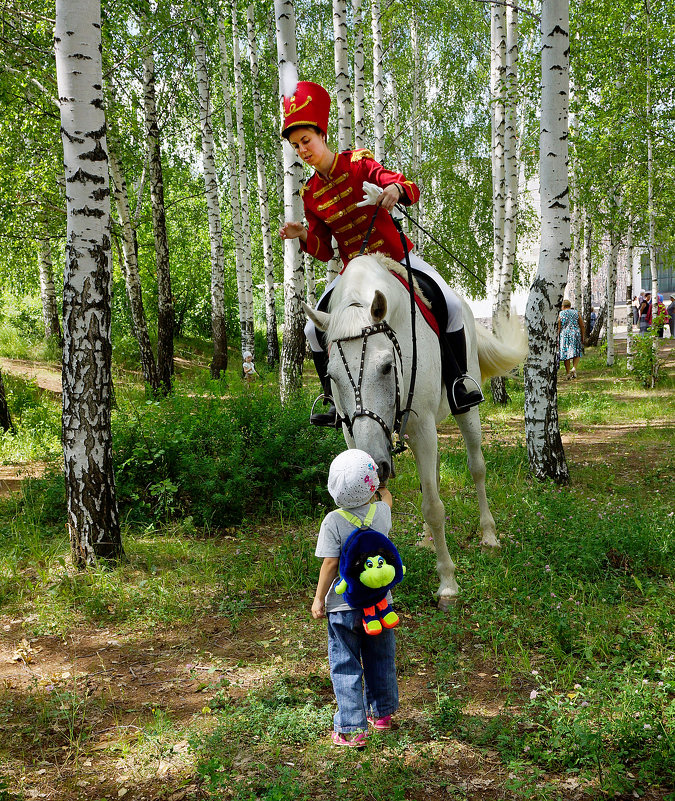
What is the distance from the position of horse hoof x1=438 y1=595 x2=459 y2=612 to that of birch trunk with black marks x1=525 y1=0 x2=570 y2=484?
9.99 ft

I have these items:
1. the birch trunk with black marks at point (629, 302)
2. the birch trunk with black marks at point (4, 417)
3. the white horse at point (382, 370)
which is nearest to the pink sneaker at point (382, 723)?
the white horse at point (382, 370)

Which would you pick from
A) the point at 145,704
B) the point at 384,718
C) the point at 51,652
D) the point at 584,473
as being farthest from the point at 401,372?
the point at 584,473

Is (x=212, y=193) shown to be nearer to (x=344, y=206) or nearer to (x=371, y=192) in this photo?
(x=344, y=206)

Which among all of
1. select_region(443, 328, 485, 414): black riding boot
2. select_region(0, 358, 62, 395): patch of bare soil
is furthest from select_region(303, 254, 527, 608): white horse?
select_region(0, 358, 62, 395): patch of bare soil

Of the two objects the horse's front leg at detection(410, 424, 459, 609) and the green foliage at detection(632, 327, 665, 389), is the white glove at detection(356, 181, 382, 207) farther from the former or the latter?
the green foliage at detection(632, 327, 665, 389)

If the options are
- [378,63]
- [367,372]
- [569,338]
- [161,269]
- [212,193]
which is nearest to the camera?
[367,372]

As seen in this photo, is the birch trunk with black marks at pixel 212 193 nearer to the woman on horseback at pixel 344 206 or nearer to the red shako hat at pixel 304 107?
the woman on horseback at pixel 344 206

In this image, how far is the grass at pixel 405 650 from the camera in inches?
113

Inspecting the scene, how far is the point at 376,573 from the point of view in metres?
2.99

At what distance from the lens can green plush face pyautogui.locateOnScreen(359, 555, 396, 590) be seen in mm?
2984

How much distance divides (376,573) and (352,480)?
0.44 meters

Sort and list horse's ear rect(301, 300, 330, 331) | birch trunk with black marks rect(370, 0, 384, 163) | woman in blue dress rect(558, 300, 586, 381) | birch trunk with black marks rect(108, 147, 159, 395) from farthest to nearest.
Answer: woman in blue dress rect(558, 300, 586, 381) < birch trunk with black marks rect(370, 0, 384, 163) < birch trunk with black marks rect(108, 147, 159, 395) < horse's ear rect(301, 300, 330, 331)

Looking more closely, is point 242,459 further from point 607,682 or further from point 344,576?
point 607,682

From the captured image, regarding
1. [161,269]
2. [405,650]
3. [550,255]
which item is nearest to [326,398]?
[405,650]
